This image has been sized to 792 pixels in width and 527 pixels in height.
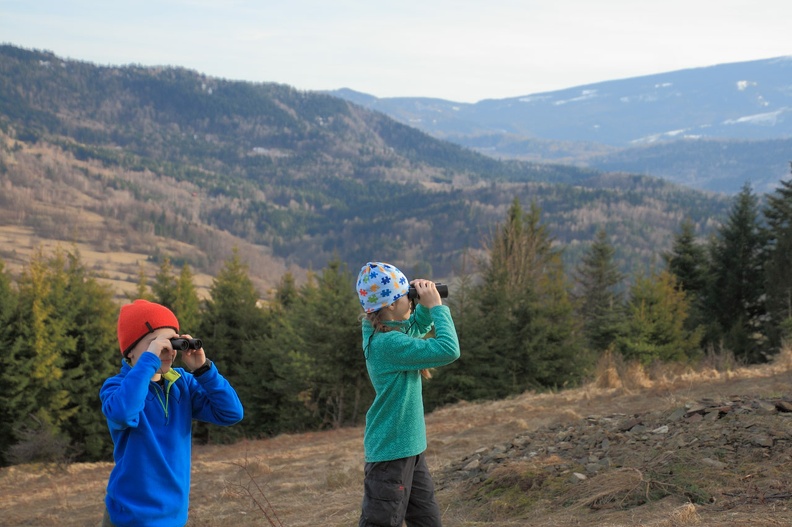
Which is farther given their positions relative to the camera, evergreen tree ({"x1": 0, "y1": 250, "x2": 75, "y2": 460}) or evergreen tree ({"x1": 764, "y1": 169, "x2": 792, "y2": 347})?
evergreen tree ({"x1": 764, "y1": 169, "x2": 792, "y2": 347})

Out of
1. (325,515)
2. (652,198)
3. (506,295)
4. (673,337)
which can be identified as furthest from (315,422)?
(652,198)

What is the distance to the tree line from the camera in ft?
79.8

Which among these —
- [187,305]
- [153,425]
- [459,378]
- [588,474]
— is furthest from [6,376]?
[153,425]

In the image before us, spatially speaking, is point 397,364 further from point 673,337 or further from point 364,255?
point 364,255

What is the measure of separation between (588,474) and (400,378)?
10.2 feet

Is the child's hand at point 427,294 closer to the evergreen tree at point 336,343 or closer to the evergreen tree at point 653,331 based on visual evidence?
the evergreen tree at point 336,343

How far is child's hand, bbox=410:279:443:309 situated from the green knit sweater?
0.15ft

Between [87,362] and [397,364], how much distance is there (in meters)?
29.1

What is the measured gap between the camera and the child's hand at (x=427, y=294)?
12.8 feet

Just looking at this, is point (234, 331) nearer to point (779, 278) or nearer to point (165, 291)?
point (165, 291)

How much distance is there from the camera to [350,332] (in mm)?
25094

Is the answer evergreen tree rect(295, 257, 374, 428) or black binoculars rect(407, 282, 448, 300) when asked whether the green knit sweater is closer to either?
black binoculars rect(407, 282, 448, 300)

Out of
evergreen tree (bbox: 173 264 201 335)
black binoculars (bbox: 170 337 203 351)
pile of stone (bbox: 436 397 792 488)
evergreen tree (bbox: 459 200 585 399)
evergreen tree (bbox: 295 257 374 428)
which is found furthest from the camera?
evergreen tree (bbox: 173 264 201 335)

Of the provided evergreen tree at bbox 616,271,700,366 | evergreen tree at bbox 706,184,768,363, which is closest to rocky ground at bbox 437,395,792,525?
evergreen tree at bbox 616,271,700,366
